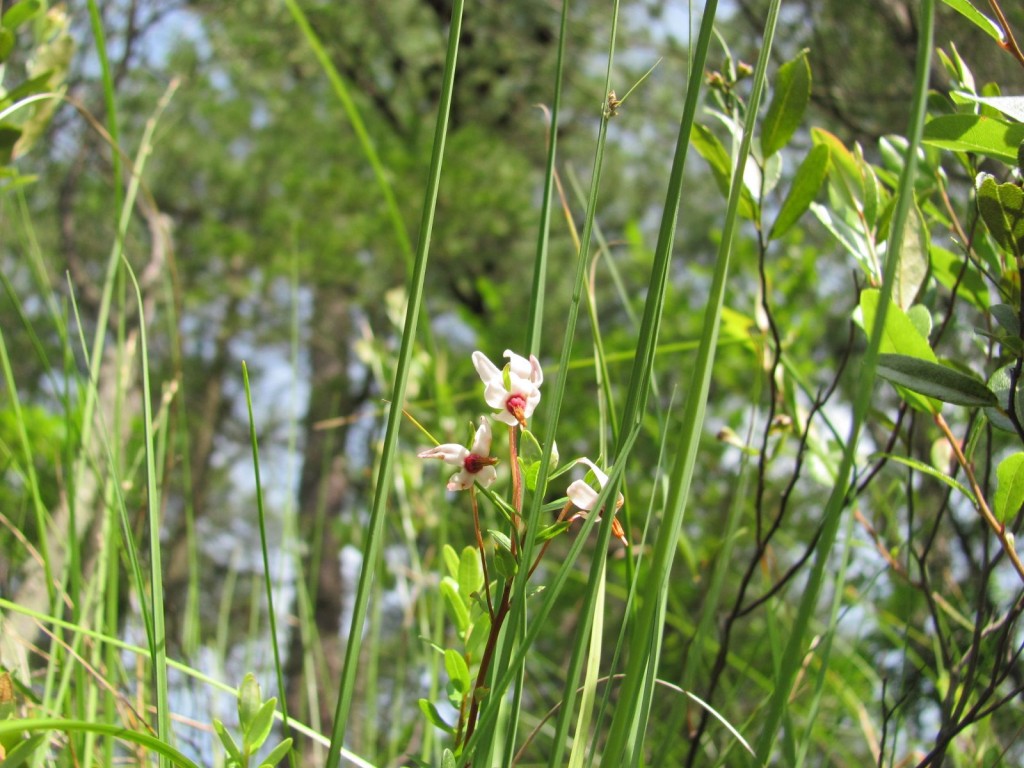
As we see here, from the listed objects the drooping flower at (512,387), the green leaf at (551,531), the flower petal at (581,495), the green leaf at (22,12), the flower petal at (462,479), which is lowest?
the green leaf at (551,531)

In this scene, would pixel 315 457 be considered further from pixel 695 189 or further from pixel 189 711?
pixel 189 711

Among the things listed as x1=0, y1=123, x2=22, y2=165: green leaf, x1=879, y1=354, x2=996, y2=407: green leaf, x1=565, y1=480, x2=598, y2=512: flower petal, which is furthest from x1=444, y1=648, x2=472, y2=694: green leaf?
x1=0, y1=123, x2=22, y2=165: green leaf

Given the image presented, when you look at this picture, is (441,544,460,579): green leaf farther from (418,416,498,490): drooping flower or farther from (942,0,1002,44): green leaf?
(942,0,1002,44): green leaf

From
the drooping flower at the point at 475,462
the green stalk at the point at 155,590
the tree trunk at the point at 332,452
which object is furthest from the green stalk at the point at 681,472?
the tree trunk at the point at 332,452

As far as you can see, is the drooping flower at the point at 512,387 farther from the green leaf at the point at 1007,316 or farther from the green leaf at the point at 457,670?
the green leaf at the point at 1007,316

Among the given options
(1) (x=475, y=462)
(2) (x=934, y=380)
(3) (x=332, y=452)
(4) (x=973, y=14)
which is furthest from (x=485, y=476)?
(3) (x=332, y=452)

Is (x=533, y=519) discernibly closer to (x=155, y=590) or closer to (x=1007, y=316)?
(x=155, y=590)
